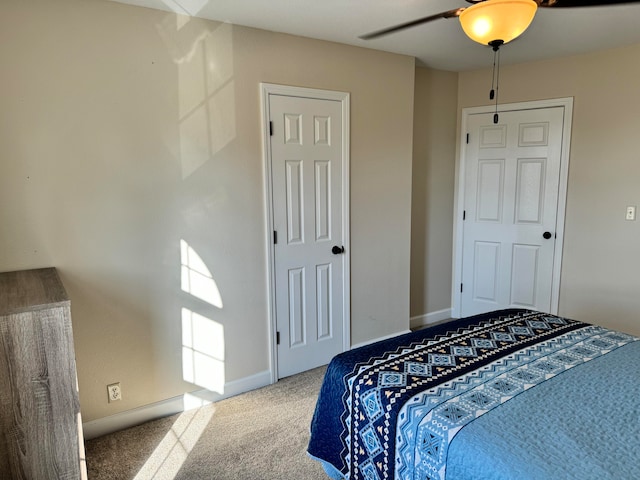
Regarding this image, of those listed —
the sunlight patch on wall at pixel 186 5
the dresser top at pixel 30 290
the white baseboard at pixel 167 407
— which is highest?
the sunlight patch on wall at pixel 186 5

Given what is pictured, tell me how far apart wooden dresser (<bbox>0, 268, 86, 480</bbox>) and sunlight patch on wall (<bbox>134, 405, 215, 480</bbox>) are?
46 centimetres

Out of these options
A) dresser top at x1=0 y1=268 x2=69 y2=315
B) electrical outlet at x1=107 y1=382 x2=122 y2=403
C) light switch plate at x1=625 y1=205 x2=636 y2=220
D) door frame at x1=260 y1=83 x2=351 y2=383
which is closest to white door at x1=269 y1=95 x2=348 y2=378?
door frame at x1=260 y1=83 x2=351 y2=383

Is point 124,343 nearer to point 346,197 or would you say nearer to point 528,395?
point 346,197

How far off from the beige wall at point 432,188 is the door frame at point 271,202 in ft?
3.26

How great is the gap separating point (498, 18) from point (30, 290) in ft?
7.25

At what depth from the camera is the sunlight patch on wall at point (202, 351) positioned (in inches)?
105

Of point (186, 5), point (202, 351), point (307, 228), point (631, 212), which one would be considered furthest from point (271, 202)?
point (631, 212)

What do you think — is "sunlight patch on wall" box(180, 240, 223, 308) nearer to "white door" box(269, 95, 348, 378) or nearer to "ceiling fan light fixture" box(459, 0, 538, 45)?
"white door" box(269, 95, 348, 378)

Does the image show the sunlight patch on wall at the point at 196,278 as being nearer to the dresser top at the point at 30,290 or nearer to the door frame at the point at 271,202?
the door frame at the point at 271,202

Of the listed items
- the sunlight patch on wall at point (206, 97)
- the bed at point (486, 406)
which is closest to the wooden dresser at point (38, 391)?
the bed at point (486, 406)

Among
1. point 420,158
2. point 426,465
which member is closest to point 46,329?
point 426,465

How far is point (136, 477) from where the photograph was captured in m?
2.11

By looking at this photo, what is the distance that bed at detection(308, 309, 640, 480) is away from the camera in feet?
4.12

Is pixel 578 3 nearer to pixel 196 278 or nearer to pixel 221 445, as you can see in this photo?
pixel 196 278
